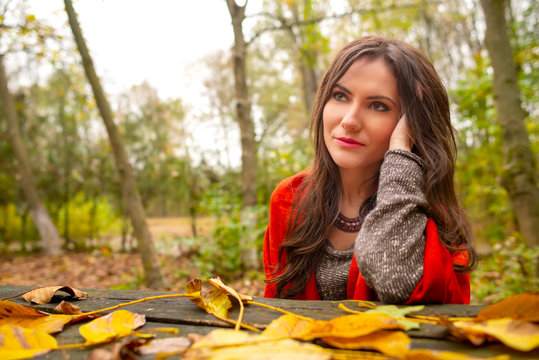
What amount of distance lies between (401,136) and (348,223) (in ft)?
1.54

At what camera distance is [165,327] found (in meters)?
0.79

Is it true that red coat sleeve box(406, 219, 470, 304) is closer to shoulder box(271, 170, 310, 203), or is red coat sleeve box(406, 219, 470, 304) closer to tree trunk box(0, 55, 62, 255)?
shoulder box(271, 170, 310, 203)

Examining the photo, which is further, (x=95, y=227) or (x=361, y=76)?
(x=95, y=227)

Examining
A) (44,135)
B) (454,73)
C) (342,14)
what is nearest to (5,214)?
(44,135)

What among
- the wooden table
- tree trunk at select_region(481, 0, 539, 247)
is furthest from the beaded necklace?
tree trunk at select_region(481, 0, 539, 247)

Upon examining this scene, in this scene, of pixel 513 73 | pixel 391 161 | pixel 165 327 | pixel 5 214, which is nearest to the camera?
pixel 165 327

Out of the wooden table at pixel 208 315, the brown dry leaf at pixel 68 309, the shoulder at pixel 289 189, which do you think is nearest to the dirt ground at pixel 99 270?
the shoulder at pixel 289 189

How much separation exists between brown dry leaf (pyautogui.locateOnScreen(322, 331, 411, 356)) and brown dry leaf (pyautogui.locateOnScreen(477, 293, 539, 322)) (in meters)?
0.20

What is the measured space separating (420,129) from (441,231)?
429 millimetres

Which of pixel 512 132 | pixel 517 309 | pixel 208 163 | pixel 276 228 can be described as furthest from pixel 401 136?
pixel 208 163

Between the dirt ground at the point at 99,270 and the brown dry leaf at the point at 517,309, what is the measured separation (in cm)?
312

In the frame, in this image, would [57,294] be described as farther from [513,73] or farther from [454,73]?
[454,73]

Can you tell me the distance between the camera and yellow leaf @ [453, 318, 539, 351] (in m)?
0.52

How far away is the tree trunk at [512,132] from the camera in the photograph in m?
3.05
